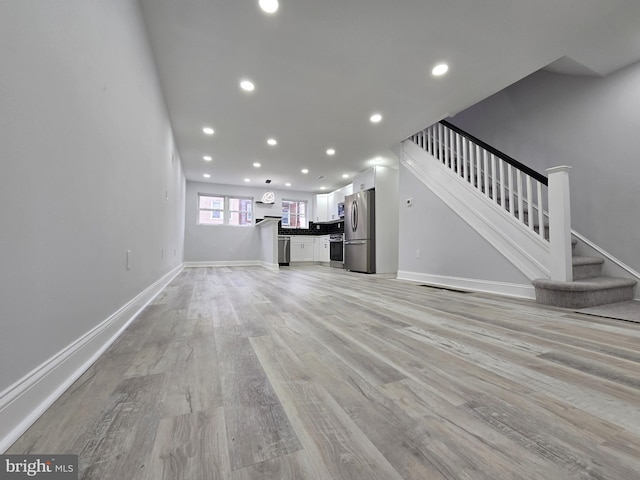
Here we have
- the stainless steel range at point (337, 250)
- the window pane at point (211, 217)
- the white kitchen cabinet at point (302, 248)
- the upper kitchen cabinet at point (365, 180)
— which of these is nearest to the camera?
the upper kitchen cabinet at point (365, 180)

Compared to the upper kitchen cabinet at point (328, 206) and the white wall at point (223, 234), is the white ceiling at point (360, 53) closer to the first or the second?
the white wall at point (223, 234)

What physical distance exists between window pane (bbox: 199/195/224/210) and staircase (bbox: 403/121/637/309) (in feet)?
17.5

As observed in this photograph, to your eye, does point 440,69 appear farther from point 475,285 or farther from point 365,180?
point 365,180

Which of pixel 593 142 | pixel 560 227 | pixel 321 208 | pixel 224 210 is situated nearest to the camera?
pixel 560 227

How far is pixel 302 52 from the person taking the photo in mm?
2236

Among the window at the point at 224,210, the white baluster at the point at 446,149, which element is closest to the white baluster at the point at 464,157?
the white baluster at the point at 446,149

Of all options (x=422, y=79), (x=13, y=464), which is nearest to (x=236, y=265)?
(x=422, y=79)

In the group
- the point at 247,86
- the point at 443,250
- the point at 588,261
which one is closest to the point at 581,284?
the point at 588,261

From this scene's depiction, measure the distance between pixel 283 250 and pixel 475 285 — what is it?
5.03 meters

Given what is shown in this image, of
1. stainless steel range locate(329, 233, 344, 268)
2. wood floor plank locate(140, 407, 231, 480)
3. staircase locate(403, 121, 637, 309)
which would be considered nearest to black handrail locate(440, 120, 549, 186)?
staircase locate(403, 121, 637, 309)

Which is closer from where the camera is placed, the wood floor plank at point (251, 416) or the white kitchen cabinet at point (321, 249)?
the wood floor plank at point (251, 416)

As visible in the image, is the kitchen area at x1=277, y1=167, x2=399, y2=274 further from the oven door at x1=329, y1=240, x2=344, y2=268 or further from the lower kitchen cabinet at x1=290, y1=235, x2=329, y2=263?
the lower kitchen cabinet at x1=290, y1=235, x2=329, y2=263

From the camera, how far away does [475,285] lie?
295 centimetres

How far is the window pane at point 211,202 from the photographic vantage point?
22.5ft
